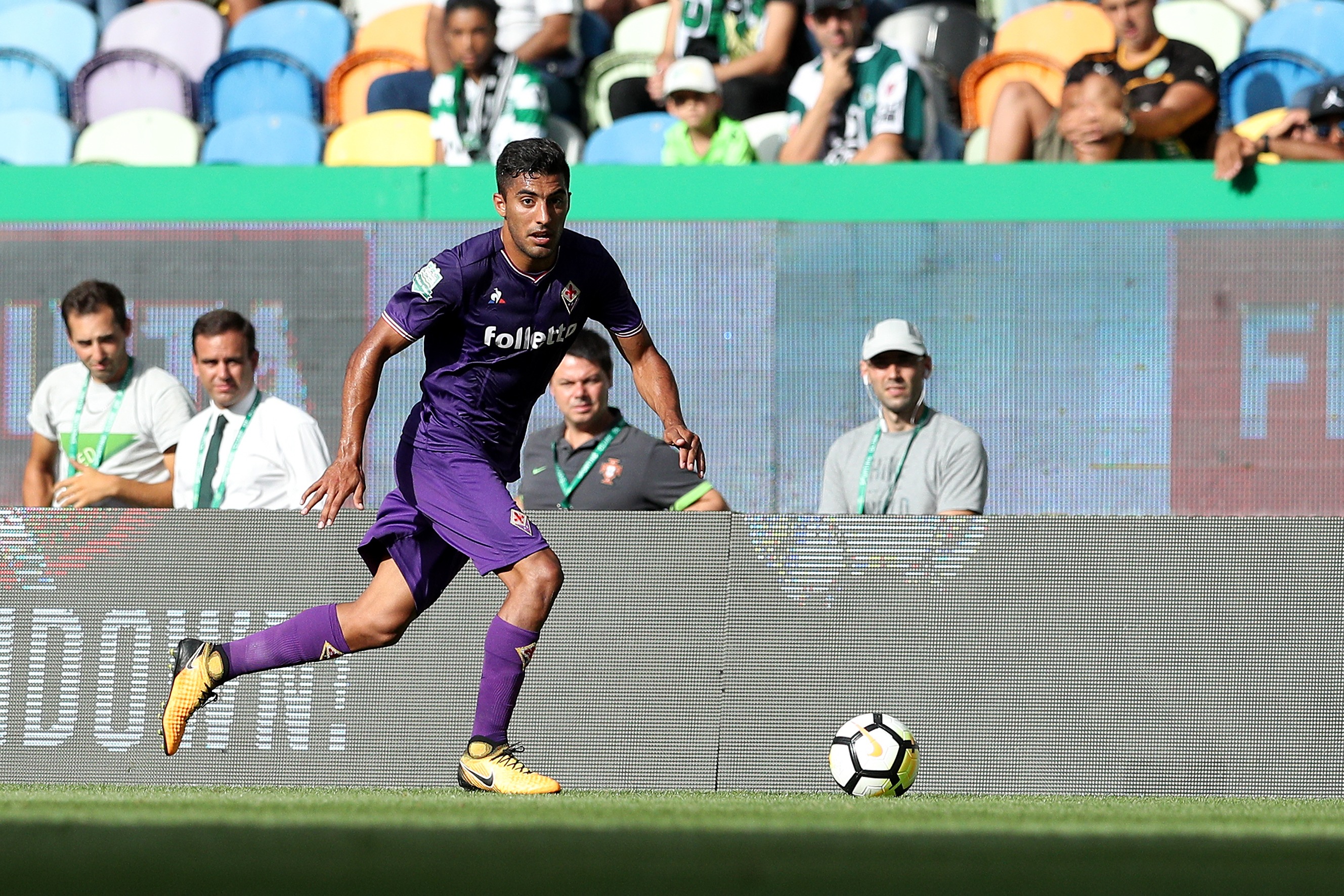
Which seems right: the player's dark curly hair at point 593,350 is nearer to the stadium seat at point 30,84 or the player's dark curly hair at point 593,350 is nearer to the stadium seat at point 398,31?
the stadium seat at point 398,31

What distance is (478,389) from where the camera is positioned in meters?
5.49

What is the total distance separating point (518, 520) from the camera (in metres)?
5.36

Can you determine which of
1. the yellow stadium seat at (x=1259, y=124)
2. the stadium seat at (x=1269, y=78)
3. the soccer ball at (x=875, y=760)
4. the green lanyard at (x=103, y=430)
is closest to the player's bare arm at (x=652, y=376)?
the soccer ball at (x=875, y=760)

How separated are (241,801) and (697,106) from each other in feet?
18.2

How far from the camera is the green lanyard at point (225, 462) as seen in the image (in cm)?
722

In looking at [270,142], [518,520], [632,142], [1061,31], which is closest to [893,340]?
[518,520]

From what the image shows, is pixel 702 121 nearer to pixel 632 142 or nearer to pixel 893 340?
pixel 632 142

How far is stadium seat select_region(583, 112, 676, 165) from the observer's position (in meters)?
9.88

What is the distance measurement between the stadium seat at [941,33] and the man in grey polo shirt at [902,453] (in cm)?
401

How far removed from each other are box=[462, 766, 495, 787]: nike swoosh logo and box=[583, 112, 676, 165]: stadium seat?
5117mm

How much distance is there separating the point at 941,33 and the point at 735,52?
5.13 feet

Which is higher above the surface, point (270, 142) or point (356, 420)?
point (270, 142)

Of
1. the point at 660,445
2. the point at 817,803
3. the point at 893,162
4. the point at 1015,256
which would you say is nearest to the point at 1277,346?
the point at 1015,256

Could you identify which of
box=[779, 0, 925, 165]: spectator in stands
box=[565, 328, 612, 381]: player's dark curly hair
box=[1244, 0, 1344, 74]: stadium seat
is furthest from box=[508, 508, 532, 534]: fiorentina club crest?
box=[1244, 0, 1344, 74]: stadium seat
